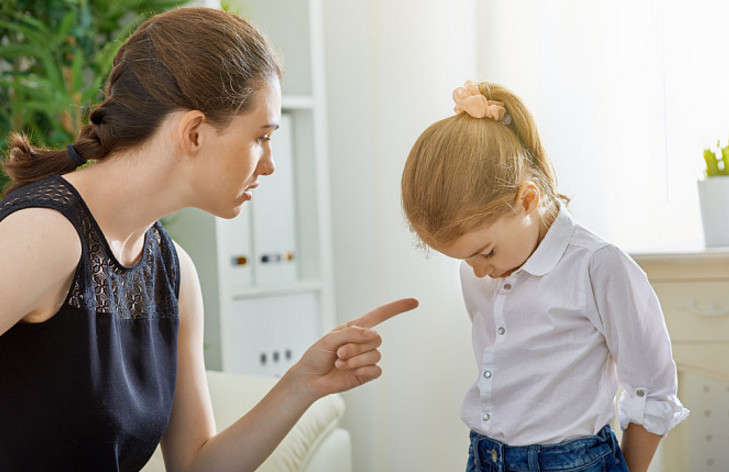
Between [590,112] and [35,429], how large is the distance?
158 centimetres

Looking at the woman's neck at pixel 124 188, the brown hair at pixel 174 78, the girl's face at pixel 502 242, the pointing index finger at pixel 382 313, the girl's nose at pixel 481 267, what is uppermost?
the brown hair at pixel 174 78

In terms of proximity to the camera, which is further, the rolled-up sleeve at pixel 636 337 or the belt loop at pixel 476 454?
the belt loop at pixel 476 454

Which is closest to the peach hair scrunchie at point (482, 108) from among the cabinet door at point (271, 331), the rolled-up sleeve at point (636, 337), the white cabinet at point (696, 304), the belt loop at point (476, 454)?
the rolled-up sleeve at point (636, 337)

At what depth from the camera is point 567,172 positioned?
213 centimetres

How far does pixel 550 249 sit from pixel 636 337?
0.17 metres

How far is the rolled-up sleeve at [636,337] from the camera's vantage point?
3.67 ft

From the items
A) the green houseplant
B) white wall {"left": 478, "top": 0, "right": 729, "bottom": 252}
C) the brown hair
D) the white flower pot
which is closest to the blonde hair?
the brown hair

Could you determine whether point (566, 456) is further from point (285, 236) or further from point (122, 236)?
point (285, 236)

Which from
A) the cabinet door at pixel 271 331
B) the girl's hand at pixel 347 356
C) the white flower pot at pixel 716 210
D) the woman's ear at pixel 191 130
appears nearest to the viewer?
the woman's ear at pixel 191 130

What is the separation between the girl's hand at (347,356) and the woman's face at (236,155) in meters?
0.25

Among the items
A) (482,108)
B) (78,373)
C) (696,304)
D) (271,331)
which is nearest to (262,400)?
(78,373)

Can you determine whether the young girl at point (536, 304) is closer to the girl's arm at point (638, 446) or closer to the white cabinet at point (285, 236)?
the girl's arm at point (638, 446)

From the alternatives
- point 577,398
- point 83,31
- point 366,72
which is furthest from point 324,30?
point 577,398

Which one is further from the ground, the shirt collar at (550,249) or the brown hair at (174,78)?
the brown hair at (174,78)
